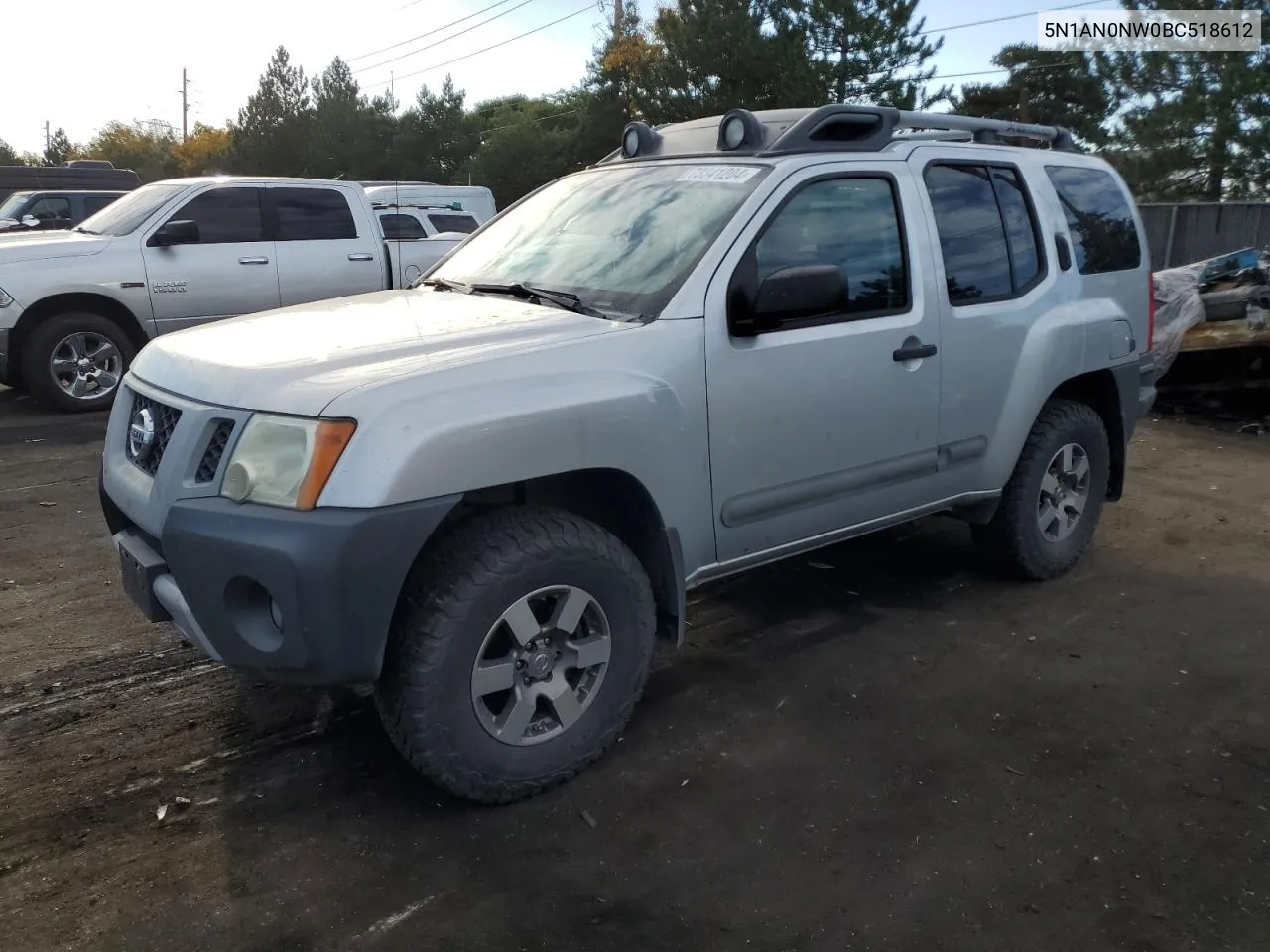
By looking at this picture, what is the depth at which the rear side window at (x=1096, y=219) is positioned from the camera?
16.1 ft

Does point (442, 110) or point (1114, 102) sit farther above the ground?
point (442, 110)

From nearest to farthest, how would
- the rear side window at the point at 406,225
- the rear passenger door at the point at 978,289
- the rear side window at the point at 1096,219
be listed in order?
the rear passenger door at the point at 978,289, the rear side window at the point at 1096,219, the rear side window at the point at 406,225

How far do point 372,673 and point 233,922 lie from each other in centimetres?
67

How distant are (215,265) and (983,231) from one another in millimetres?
7048

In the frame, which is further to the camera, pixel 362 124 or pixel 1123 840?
pixel 362 124

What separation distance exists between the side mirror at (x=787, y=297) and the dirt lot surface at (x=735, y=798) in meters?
1.34

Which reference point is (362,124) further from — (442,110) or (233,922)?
(233,922)

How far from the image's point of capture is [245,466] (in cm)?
276

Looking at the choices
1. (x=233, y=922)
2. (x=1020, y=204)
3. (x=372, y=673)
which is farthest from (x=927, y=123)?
(x=233, y=922)

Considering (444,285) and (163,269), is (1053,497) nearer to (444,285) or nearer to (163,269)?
(444,285)

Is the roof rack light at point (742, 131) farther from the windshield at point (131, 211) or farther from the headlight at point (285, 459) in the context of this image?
the windshield at point (131, 211)

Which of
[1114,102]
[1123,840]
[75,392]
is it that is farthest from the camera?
[1114,102]

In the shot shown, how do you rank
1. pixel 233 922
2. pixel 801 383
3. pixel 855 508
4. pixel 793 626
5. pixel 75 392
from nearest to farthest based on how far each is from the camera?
pixel 233 922 → pixel 801 383 → pixel 855 508 → pixel 793 626 → pixel 75 392

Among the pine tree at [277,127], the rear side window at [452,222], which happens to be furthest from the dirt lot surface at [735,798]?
the pine tree at [277,127]
